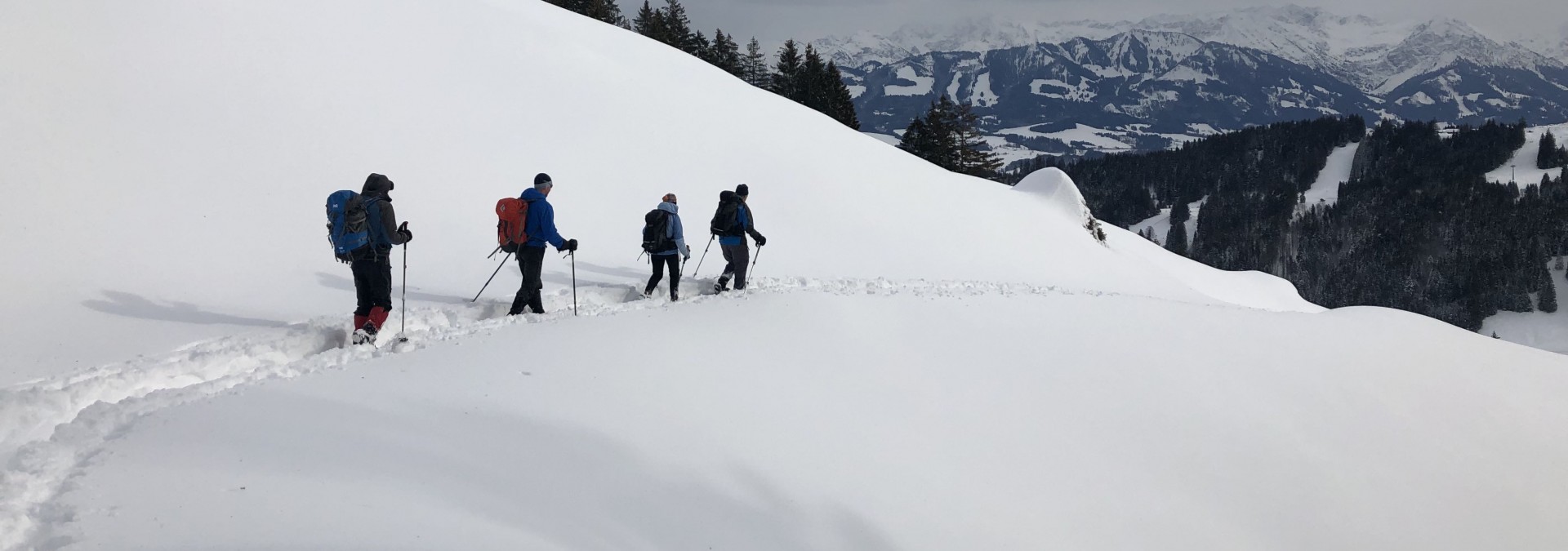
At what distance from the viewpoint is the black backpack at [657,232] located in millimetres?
11250

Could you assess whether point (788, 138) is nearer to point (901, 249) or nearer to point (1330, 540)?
point (901, 249)

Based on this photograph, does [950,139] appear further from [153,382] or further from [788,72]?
[153,382]

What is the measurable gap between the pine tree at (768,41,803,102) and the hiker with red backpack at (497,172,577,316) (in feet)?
153

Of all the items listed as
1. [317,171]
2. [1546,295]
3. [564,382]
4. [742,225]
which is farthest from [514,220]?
[1546,295]

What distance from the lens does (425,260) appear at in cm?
1290

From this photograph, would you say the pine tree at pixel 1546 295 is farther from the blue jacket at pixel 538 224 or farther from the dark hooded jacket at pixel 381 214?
the dark hooded jacket at pixel 381 214

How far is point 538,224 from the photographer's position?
10.1 meters

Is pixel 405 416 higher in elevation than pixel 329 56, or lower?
lower

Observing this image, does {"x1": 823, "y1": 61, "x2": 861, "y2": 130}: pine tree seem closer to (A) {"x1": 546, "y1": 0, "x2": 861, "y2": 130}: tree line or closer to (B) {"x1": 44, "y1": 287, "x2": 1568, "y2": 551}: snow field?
(A) {"x1": 546, "y1": 0, "x2": 861, "y2": 130}: tree line

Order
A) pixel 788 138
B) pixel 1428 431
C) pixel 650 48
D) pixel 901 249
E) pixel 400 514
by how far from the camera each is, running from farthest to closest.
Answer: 1. pixel 650 48
2. pixel 788 138
3. pixel 901 249
4. pixel 1428 431
5. pixel 400 514

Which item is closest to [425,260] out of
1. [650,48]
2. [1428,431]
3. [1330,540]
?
[1330,540]

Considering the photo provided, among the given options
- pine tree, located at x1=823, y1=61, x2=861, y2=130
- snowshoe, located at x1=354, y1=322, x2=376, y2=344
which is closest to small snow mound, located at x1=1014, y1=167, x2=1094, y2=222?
pine tree, located at x1=823, y1=61, x2=861, y2=130

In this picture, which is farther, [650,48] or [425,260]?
[650,48]

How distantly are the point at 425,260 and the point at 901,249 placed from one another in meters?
11.3
